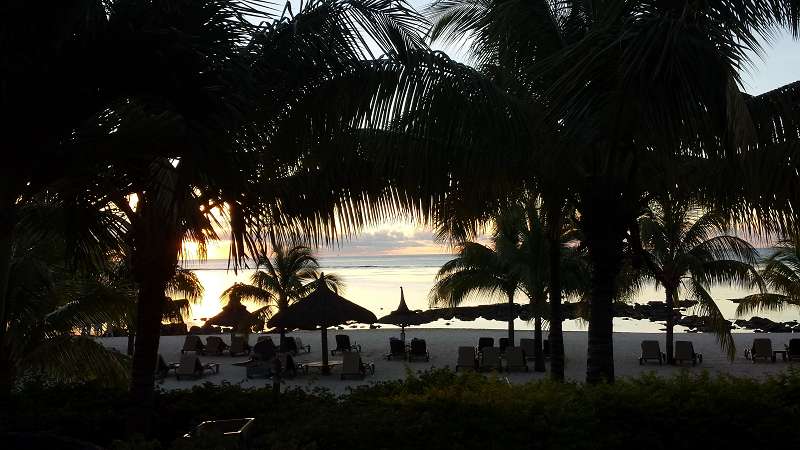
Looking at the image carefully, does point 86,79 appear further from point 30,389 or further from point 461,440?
point 30,389

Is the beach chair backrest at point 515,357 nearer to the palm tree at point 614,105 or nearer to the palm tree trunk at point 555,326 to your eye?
the palm tree trunk at point 555,326

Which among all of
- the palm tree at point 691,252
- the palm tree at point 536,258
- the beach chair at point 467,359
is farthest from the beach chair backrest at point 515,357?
the palm tree at point 691,252

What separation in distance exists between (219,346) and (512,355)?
828 centimetres

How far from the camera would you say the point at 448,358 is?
18.8 m

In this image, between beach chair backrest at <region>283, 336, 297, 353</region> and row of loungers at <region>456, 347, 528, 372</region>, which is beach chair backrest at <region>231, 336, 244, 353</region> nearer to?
beach chair backrest at <region>283, 336, 297, 353</region>

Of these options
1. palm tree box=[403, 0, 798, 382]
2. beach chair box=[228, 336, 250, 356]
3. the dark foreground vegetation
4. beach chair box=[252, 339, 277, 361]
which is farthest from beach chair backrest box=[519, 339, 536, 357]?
the dark foreground vegetation

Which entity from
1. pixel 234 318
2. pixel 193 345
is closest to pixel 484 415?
pixel 234 318

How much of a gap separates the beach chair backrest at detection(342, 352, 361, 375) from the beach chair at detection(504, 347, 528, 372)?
133 inches

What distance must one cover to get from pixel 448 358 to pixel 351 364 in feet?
13.3

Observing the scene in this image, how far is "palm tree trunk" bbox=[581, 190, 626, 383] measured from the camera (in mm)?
7906

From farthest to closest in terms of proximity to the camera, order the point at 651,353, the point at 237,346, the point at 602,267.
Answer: the point at 237,346 < the point at 651,353 < the point at 602,267

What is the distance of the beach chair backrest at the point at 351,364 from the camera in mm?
15328

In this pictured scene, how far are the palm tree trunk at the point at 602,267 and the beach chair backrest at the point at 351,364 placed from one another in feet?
26.2

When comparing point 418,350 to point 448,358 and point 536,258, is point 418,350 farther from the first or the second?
point 536,258
